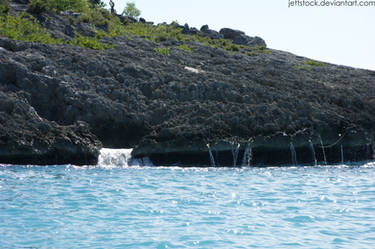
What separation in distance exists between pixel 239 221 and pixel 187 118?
12.8 m

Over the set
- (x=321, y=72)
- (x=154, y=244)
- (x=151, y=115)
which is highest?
(x=321, y=72)

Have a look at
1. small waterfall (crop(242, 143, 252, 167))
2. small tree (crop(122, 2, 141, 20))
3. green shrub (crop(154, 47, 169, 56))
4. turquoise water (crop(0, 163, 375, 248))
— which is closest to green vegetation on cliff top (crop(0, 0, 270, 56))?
green shrub (crop(154, 47, 169, 56))

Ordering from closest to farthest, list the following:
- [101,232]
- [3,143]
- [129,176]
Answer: [101,232] < [129,176] < [3,143]

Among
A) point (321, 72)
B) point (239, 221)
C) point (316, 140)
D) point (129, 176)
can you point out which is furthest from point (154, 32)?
point (239, 221)

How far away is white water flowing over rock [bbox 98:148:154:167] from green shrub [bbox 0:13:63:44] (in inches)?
403

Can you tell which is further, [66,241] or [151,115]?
[151,115]

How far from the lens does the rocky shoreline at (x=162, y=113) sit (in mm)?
19750

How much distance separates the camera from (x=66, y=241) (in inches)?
323

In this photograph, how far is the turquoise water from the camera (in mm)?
8367

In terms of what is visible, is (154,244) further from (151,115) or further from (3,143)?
(151,115)

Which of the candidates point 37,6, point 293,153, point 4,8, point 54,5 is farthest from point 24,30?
point 293,153

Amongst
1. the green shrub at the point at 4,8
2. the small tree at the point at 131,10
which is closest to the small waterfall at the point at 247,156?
the green shrub at the point at 4,8

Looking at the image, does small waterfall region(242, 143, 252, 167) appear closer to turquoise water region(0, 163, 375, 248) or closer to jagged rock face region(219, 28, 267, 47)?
turquoise water region(0, 163, 375, 248)

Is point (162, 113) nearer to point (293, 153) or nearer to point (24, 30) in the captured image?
point (293, 153)
